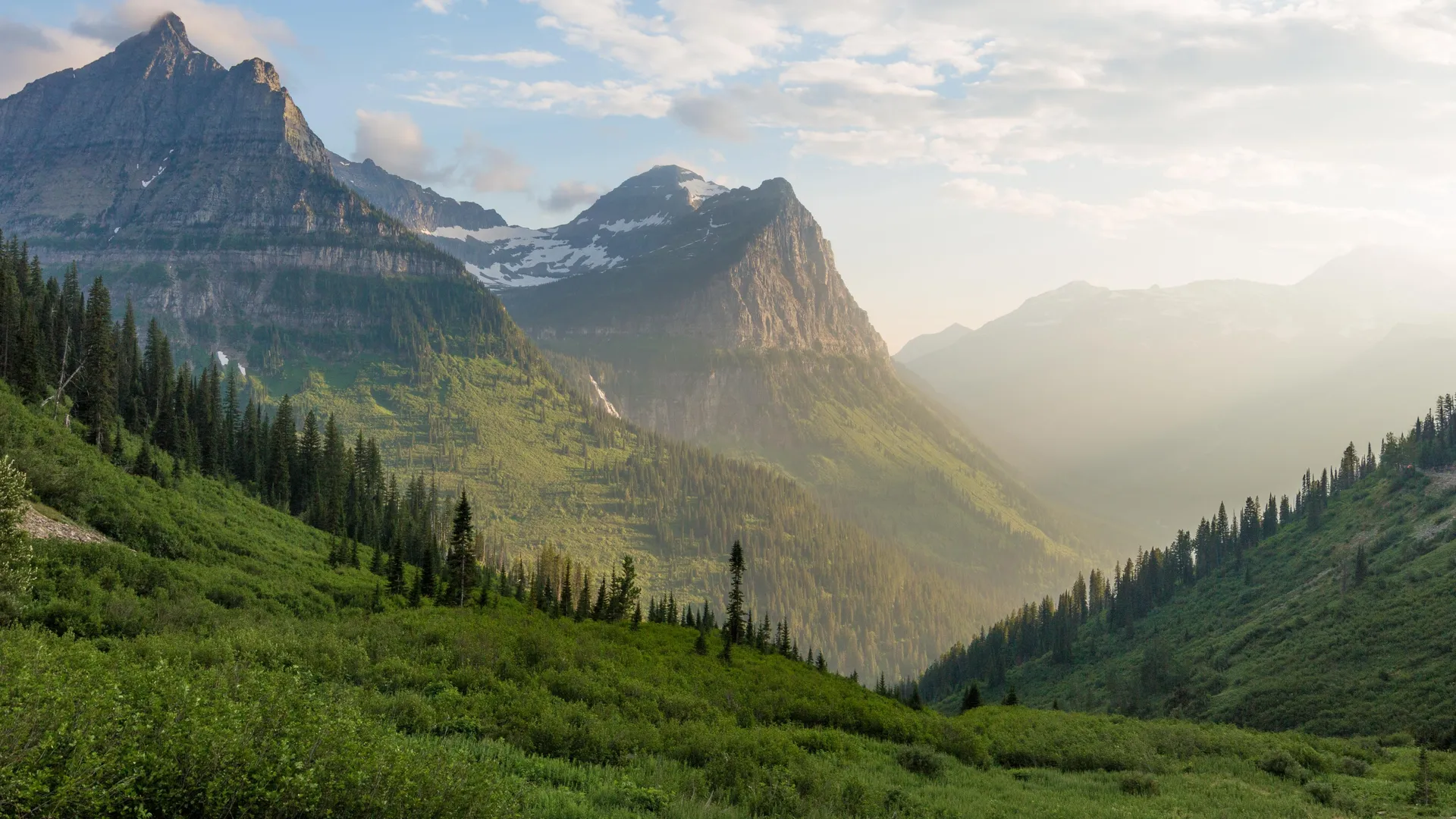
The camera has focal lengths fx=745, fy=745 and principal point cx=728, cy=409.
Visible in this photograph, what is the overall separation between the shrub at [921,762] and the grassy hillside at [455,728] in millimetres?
143

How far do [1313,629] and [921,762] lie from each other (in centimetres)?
12467

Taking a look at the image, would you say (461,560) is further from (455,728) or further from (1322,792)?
(1322,792)

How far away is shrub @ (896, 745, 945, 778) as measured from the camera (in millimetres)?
34875

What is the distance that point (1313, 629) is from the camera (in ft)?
402

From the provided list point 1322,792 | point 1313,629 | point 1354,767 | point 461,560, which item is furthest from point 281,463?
point 1313,629

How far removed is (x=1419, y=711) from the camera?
268 feet

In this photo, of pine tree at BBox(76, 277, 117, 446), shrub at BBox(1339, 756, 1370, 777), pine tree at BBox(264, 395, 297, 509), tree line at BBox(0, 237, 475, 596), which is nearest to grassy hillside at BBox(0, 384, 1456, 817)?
shrub at BBox(1339, 756, 1370, 777)

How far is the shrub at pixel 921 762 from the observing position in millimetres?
34875

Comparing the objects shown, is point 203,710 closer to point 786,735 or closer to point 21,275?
point 786,735

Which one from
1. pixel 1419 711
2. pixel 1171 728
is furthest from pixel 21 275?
pixel 1419 711

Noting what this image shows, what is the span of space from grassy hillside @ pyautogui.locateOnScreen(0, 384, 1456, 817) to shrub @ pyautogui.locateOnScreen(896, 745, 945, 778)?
0.14 meters

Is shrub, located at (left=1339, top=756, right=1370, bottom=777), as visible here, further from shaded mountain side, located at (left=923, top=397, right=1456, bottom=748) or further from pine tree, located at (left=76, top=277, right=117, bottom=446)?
pine tree, located at (left=76, top=277, right=117, bottom=446)

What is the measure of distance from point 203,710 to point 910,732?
37.9 m

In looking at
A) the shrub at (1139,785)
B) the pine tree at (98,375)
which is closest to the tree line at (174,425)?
the pine tree at (98,375)
